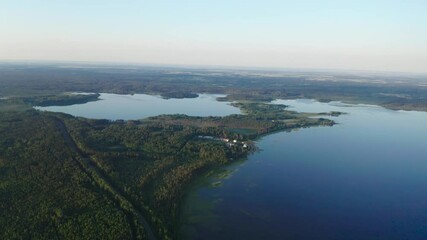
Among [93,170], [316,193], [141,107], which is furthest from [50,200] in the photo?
[141,107]

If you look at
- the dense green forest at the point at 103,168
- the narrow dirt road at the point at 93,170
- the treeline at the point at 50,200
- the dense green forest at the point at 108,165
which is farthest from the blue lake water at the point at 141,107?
the treeline at the point at 50,200

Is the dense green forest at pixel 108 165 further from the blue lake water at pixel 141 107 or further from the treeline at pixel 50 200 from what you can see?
the blue lake water at pixel 141 107

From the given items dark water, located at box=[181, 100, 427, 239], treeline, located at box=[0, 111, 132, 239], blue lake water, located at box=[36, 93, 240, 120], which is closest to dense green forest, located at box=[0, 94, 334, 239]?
treeline, located at box=[0, 111, 132, 239]

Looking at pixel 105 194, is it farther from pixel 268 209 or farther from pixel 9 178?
pixel 268 209

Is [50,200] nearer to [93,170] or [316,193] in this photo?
[93,170]

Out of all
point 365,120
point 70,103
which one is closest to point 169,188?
point 365,120

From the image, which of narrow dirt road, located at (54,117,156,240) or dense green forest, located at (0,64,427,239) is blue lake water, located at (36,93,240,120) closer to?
dense green forest, located at (0,64,427,239)
